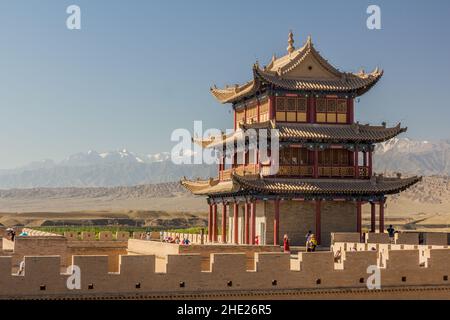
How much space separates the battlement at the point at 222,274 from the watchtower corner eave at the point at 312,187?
14.7 metres

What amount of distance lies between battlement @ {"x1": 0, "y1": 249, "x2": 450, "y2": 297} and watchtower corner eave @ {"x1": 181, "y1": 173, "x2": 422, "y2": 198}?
1468 cm

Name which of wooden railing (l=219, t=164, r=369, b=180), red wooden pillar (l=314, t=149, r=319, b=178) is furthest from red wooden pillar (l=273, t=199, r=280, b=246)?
red wooden pillar (l=314, t=149, r=319, b=178)

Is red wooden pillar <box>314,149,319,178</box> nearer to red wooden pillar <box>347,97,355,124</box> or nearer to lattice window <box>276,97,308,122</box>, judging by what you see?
lattice window <box>276,97,308,122</box>

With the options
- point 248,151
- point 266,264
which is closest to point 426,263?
point 266,264

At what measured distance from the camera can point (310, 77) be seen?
4794 cm

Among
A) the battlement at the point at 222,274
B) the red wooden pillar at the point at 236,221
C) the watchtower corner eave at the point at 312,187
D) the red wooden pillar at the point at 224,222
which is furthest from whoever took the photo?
the red wooden pillar at the point at 224,222

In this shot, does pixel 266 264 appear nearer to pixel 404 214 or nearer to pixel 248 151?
pixel 248 151

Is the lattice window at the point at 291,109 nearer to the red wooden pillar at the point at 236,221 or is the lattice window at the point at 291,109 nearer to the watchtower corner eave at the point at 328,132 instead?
the watchtower corner eave at the point at 328,132

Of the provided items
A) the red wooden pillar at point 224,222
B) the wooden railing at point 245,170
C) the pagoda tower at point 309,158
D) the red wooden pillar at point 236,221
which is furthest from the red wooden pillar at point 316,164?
the red wooden pillar at point 224,222

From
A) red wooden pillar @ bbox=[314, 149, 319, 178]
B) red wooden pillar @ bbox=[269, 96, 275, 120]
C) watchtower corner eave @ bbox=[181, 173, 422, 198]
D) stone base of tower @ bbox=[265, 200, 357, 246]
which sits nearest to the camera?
watchtower corner eave @ bbox=[181, 173, 422, 198]

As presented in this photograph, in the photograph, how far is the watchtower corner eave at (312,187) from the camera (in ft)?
148

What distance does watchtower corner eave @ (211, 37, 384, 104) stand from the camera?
4656cm

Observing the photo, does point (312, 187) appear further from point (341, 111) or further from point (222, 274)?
point (222, 274)
